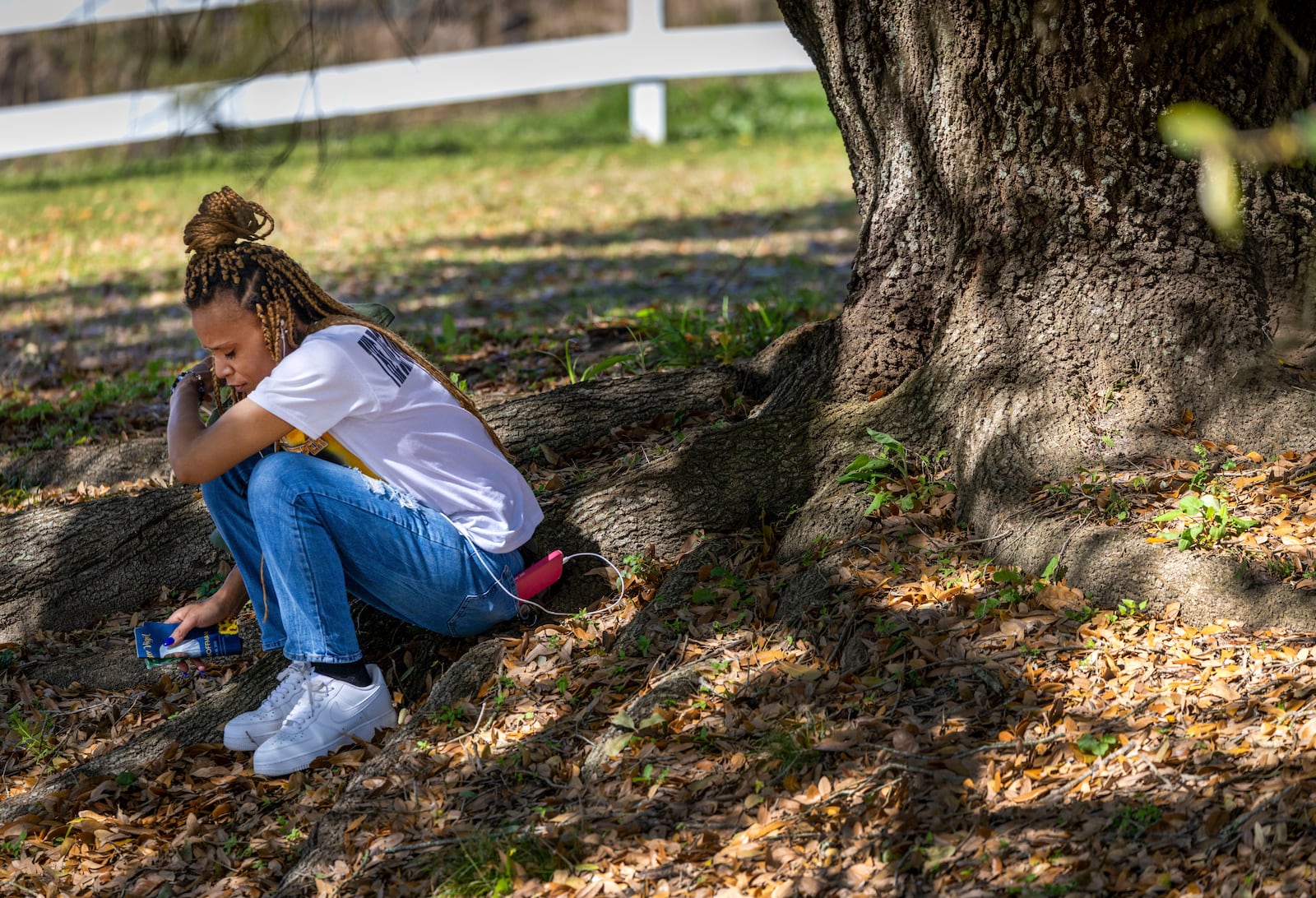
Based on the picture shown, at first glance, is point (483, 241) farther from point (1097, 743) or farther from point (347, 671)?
point (1097, 743)

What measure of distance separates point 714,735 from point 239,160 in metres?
2.29

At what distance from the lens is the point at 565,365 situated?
577 cm

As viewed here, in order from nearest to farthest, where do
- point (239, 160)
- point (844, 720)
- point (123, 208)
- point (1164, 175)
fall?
point (844, 720)
point (1164, 175)
point (239, 160)
point (123, 208)

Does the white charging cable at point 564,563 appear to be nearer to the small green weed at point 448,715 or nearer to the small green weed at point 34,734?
the small green weed at point 448,715

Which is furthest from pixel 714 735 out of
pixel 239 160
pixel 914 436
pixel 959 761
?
pixel 239 160

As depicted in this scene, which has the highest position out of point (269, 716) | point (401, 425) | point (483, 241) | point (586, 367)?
point (483, 241)

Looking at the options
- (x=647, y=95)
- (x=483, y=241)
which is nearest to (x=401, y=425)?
(x=483, y=241)

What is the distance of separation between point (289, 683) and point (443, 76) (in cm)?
1018

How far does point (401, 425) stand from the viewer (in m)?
3.52

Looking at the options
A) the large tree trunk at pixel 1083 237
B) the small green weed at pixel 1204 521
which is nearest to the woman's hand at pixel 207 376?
the large tree trunk at pixel 1083 237

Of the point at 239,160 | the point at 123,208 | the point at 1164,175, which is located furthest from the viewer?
the point at 123,208

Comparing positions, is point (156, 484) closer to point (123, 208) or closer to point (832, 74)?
point (832, 74)

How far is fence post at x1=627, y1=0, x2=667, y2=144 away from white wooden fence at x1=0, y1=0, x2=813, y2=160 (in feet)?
0.03

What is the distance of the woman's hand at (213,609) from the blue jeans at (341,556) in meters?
0.20
